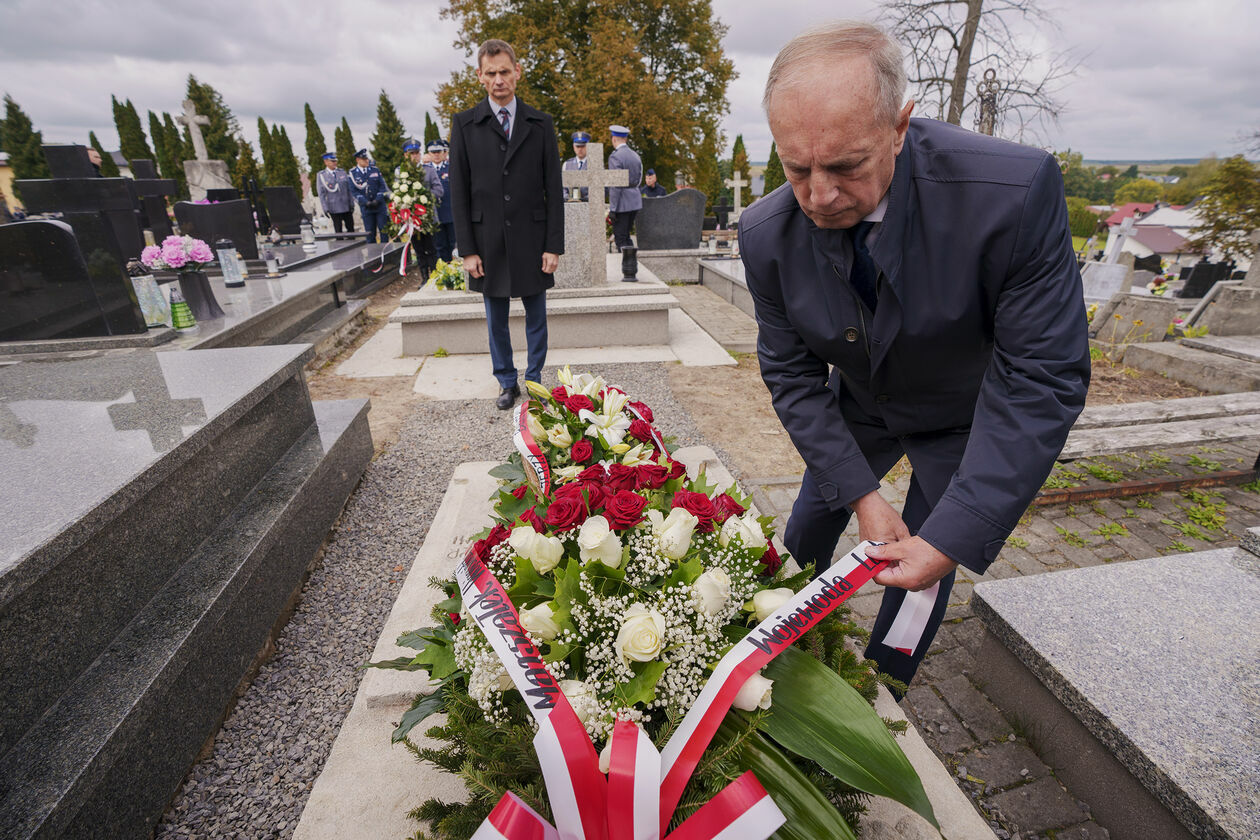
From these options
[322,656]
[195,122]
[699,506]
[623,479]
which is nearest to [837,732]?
[699,506]

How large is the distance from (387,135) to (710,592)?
3945 centimetres

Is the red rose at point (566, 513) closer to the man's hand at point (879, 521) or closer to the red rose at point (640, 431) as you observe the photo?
the man's hand at point (879, 521)

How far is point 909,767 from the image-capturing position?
116cm

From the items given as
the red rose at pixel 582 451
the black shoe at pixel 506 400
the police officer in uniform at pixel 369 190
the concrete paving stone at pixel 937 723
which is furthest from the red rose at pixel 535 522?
the police officer in uniform at pixel 369 190

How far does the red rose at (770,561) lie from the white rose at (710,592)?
0.29 metres

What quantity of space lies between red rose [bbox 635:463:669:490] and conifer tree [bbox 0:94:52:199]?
32.8 metres

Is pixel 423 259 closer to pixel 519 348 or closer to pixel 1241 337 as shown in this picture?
pixel 519 348

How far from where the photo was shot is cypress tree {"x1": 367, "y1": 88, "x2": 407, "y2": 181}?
112 feet

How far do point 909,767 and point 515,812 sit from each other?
2.35 feet

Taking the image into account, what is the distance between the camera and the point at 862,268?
1.59 m

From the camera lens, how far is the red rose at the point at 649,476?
1780 millimetres

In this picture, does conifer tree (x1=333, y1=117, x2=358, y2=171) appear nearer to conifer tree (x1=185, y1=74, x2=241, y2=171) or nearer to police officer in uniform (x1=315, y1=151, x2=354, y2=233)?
conifer tree (x1=185, y1=74, x2=241, y2=171)

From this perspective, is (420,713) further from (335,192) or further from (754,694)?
(335,192)

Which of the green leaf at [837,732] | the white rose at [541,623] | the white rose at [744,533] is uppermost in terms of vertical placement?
the white rose at [744,533]
